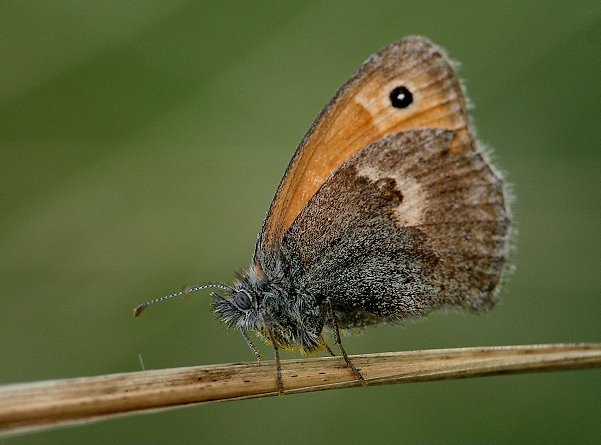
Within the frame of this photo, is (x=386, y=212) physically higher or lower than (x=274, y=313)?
higher

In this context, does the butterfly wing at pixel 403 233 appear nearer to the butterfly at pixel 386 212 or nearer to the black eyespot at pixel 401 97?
the butterfly at pixel 386 212

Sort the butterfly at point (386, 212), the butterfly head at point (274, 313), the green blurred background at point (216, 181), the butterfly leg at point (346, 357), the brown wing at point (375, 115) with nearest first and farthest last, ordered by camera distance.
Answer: the butterfly leg at point (346, 357) < the butterfly head at point (274, 313) < the butterfly at point (386, 212) < the brown wing at point (375, 115) < the green blurred background at point (216, 181)

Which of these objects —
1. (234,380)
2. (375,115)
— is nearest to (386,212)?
(375,115)

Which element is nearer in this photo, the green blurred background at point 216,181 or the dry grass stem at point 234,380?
the dry grass stem at point 234,380

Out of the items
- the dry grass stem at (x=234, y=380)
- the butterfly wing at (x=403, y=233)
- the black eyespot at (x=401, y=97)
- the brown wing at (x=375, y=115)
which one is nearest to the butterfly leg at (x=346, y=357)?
the dry grass stem at (x=234, y=380)

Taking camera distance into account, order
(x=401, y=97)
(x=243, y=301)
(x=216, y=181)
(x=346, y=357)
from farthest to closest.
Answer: (x=216, y=181)
(x=401, y=97)
(x=243, y=301)
(x=346, y=357)

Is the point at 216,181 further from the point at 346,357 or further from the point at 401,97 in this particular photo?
the point at 346,357

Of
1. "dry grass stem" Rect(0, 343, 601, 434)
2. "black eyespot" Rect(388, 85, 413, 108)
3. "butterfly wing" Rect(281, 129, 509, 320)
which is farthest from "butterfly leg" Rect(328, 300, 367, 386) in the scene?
"black eyespot" Rect(388, 85, 413, 108)
